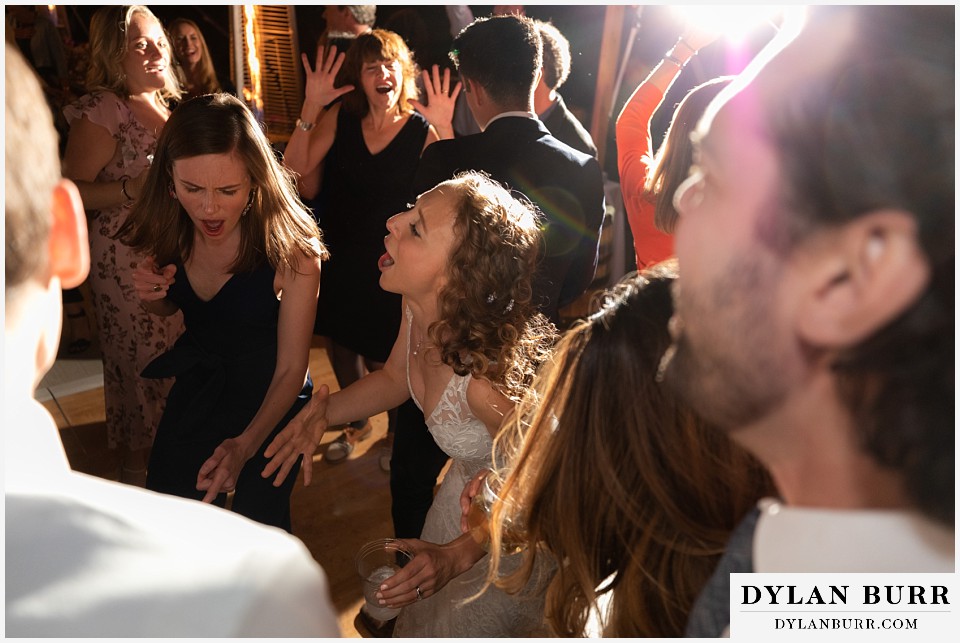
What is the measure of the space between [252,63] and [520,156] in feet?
8.12

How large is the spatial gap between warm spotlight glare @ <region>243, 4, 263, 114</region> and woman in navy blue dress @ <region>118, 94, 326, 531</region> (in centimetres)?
216

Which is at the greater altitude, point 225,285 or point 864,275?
point 864,275

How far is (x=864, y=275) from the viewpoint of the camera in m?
0.48

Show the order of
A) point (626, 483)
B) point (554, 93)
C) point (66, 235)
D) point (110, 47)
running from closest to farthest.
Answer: point (66, 235) → point (626, 483) → point (110, 47) → point (554, 93)

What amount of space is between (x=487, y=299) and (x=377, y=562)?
576 mm

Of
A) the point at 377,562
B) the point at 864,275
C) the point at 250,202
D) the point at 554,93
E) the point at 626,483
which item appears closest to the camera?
the point at 864,275

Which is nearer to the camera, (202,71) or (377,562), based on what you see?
(377,562)

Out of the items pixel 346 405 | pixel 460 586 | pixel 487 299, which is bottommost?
pixel 460 586

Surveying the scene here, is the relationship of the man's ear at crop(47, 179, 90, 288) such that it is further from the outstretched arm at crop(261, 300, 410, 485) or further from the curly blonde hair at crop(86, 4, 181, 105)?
the curly blonde hair at crop(86, 4, 181, 105)

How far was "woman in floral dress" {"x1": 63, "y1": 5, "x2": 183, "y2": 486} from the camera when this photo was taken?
2.30m

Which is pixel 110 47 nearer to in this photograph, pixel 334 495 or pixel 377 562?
pixel 334 495

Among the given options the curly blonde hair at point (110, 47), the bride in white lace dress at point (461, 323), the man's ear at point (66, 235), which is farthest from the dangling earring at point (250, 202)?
the man's ear at point (66, 235)

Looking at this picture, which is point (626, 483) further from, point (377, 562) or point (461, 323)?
A: point (461, 323)

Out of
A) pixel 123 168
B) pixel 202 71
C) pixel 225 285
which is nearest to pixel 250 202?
pixel 225 285
